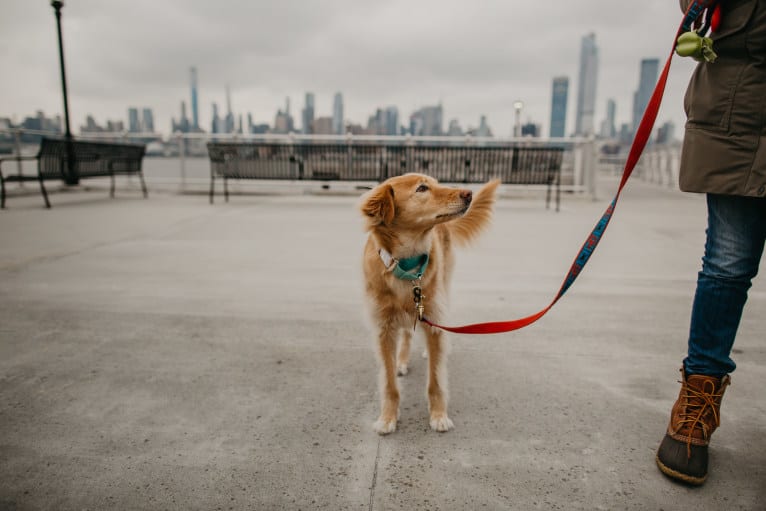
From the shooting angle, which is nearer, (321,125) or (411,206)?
(411,206)

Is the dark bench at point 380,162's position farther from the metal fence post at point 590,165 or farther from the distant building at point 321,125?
the distant building at point 321,125

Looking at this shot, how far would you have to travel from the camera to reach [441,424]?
2.06m

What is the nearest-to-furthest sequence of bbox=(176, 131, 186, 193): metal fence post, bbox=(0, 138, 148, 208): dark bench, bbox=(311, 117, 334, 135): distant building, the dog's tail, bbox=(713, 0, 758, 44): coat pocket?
bbox=(713, 0, 758, 44): coat pocket
the dog's tail
bbox=(0, 138, 148, 208): dark bench
bbox=(176, 131, 186, 193): metal fence post
bbox=(311, 117, 334, 135): distant building

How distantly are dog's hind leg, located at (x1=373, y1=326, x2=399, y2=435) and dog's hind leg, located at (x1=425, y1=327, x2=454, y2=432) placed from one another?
0.16 meters

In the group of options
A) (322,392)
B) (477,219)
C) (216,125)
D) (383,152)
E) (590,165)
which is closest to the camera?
(322,392)

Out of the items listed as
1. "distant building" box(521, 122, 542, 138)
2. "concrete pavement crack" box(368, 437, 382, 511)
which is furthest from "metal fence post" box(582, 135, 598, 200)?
"concrete pavement crack" box(368, 437, 382, 511)

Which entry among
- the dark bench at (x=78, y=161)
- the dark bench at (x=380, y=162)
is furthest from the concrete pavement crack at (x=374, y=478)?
the dark bench at (x=78, y=161)

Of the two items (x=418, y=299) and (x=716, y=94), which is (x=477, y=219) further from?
(x=716, y=94)

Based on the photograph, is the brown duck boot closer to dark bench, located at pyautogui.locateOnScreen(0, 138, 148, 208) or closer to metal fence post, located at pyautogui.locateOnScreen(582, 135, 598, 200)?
dark bench, located at pyautogui.locateOnScreen(0, 138, 148, 208)

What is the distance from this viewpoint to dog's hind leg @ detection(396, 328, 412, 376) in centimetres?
266

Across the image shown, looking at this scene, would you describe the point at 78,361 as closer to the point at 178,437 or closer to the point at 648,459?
the point at 178,437

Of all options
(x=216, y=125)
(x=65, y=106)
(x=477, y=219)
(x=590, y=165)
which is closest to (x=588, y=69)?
(x=216, y=125)

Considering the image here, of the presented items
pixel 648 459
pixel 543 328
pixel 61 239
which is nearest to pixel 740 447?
pixel 648 459

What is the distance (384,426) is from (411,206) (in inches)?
38.5
